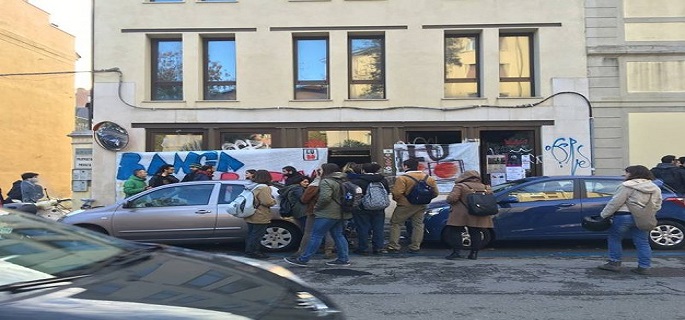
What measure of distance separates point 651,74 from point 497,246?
7.97 metres

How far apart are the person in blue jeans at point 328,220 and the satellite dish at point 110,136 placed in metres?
8.43

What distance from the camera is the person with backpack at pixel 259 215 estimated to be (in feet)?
26.9

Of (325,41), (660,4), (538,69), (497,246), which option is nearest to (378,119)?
(325,41)

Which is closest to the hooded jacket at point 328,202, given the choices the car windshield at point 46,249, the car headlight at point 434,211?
the car headlight at point 434,211

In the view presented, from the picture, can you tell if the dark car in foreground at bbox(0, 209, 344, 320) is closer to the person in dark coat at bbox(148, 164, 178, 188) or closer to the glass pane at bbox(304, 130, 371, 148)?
the person in dark coat at bbox(148, 164, 178, 188)

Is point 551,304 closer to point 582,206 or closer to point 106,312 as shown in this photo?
point 582,206

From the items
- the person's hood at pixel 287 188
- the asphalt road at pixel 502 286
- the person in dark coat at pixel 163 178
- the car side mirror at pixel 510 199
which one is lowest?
the asphalt road at pixel 502 286

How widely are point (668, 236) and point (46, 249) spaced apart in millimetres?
9334

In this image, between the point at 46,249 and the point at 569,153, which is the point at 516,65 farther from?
the point at 46,249

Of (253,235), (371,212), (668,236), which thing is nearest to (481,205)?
(371,212)

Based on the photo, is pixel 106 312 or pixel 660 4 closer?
pixel 106 312

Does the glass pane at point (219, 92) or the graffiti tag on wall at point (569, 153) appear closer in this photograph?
the graffiti tag on wall at point (569, 153)

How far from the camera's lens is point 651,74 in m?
13.9

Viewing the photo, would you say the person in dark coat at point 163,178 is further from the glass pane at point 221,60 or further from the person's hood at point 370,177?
the person's hood at point 370,177
